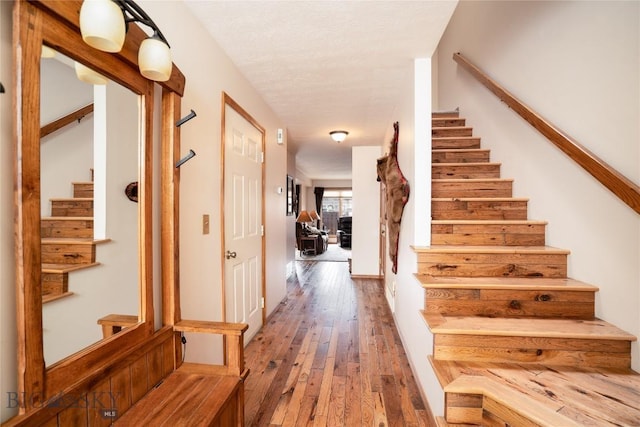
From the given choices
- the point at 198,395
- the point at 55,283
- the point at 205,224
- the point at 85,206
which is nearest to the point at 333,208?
the point at 205,224

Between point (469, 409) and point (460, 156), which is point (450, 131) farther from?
point (469, 409)

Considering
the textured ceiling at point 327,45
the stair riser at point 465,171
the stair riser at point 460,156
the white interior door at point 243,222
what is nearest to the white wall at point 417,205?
the textured ceiling at point 327,45

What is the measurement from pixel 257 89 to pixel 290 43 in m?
0.84

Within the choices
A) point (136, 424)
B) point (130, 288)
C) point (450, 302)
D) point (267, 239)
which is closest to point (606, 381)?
point (450, 302)

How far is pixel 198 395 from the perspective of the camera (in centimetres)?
110

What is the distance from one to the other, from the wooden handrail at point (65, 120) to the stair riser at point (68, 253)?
1.06ft

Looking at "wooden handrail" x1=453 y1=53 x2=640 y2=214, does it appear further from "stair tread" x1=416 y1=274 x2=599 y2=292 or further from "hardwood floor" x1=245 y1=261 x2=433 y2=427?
"hardwood floor" x1=245 y1=261 x2=433 y2=427

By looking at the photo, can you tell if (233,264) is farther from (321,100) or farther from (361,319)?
(321,100)

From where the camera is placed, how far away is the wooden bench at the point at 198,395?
98 centimetres

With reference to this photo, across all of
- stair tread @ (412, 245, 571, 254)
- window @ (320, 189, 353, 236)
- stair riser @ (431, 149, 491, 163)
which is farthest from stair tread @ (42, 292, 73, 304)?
window @ (320, 189, 353, 236)

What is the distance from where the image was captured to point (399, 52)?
1960 millimetres

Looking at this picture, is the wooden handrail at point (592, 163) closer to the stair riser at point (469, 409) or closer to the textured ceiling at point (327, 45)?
the textured ceiling at point (327, 45)

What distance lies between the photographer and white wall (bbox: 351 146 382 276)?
16.0ft

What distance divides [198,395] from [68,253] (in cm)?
72
